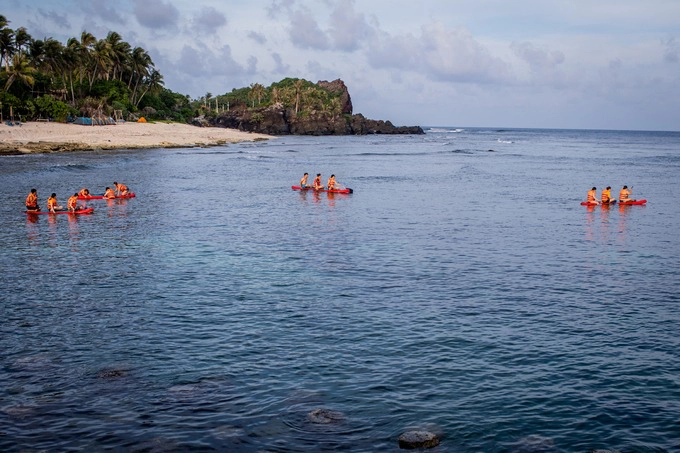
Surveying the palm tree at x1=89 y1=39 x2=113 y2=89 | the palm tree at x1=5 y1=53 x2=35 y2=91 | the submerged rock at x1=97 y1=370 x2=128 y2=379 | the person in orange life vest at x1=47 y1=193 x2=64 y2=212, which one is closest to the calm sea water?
the submerged rock at x1=97 y1=370 x2=128 y2=379

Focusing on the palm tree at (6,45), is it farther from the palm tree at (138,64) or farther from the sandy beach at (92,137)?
the palm tree at (138,64)

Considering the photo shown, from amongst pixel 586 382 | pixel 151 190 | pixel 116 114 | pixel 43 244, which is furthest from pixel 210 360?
pixel 116 114

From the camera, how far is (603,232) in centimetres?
3638

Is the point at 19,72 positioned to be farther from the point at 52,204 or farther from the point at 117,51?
the point at 52,204

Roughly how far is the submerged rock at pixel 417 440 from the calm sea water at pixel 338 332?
0.33 m

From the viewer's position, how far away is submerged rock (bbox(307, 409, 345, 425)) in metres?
13.5

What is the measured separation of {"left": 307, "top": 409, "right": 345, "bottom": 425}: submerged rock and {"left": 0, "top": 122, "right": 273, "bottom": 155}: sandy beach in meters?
82.8

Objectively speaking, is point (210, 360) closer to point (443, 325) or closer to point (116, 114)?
point (443, 325)

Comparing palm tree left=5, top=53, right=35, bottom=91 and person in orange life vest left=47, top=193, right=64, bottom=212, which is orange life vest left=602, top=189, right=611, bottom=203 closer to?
person in orange life vest left=47, top=193, right=64, bottom=212

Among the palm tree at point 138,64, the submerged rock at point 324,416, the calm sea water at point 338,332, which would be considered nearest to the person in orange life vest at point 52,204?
the calm sea water at point 338,332

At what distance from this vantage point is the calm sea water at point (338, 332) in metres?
13.3

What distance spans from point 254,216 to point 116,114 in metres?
99.0

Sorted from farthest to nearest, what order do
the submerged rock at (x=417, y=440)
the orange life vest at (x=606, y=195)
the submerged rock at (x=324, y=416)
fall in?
the orange life vest at (x=606, y=195), the submerged rock at (x=324, y=416), the submerged rock at (x=417, y=440)

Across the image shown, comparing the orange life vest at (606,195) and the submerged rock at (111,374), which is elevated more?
the orange life vest at (606,195)
